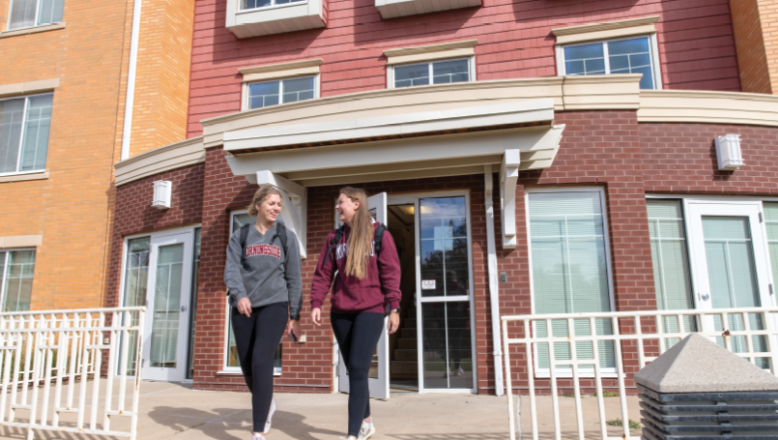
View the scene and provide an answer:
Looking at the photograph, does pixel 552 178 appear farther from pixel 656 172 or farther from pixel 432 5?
pixel 432 5

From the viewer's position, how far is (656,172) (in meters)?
6.16

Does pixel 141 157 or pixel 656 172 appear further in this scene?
pixel 141 157

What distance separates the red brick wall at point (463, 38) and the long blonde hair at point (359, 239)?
19.1 feet

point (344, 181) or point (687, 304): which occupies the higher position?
point (344, 181)

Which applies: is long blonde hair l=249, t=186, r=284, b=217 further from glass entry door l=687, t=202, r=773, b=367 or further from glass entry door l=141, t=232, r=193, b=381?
glass entry door l=687, t=202, r=773, b=367

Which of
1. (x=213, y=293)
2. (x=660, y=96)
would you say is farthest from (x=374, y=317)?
(x=660, y=96)

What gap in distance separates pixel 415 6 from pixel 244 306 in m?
7.13

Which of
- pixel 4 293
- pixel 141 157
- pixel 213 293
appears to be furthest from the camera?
pixel 4 293

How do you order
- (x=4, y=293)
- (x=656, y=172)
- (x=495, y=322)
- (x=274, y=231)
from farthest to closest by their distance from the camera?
(x=4, y=293) < (x=656, y=172) < (x=495, y=322) < (x=274, y=231)

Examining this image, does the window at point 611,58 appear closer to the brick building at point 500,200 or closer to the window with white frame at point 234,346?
the brick building at point 500,200

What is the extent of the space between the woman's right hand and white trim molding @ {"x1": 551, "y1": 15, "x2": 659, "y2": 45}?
7.16 metres

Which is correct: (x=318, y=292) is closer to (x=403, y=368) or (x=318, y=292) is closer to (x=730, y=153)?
(x=403, y=368)

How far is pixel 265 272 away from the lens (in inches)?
138

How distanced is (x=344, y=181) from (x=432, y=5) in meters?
4.25
